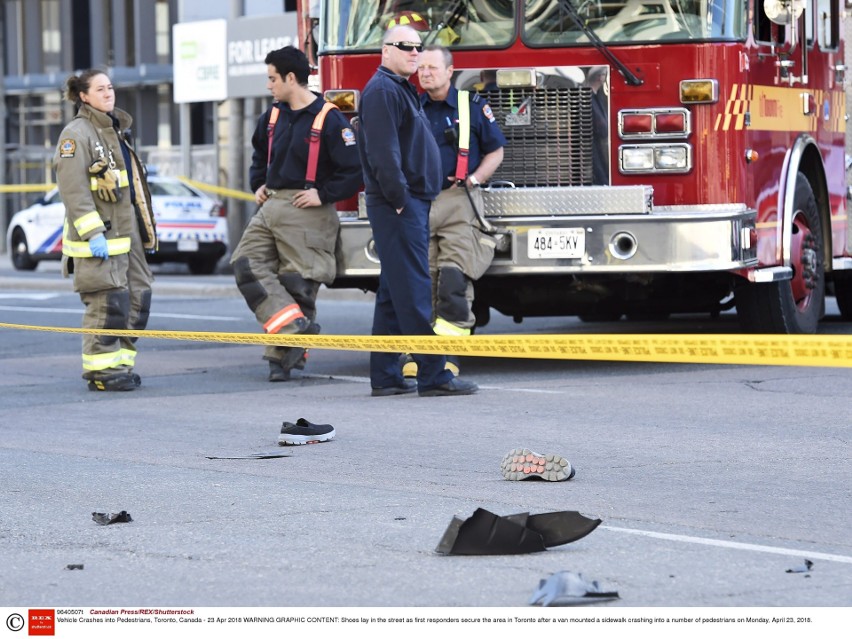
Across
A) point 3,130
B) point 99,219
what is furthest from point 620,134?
point 3,130

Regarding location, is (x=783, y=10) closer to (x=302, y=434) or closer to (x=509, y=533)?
(x=302, y=434)

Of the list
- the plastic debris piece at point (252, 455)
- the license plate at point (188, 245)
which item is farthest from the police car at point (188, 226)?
the plastic debris piece at point (252, 455)

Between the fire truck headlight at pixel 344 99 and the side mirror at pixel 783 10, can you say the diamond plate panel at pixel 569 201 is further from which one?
the side mirror at pixel 783 10

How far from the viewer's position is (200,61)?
103 feet

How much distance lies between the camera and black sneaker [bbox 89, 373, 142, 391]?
10891mm

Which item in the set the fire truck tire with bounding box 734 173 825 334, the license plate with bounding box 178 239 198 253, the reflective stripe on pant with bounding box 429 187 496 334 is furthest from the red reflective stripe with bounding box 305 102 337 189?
the license plate with bounding box 178 239 198 253

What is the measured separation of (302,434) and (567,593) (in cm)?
349

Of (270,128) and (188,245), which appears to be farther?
(188,245)

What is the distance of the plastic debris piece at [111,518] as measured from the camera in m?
6.37

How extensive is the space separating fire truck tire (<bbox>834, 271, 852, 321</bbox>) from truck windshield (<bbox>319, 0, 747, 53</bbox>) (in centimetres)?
389

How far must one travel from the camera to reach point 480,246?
10.9 m

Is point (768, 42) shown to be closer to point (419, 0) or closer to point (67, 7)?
point (419, 0)

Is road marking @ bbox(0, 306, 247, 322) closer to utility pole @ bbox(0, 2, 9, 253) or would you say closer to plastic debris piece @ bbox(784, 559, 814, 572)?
plastic debris piece @ bbox(784, 559, 814, 572)

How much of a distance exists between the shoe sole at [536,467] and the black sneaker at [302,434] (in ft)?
4.44
